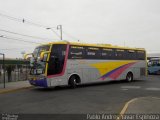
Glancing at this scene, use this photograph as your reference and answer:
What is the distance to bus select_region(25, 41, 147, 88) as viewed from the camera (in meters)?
18.5

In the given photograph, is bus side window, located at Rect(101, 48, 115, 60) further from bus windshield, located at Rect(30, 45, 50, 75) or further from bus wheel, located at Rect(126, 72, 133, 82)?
bus windshield, located at Rect(30, 45, 50, 75)

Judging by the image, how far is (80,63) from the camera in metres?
20.7

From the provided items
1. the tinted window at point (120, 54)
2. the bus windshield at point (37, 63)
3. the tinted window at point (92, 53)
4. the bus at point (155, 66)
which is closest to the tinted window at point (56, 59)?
the bus windshield at point (37, 63)

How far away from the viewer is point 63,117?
9.11 m

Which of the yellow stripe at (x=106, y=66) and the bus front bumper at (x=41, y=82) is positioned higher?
the yellow stripe at (x=106, y=66)

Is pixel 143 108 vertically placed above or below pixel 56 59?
below

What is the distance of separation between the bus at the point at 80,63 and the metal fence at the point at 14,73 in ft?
16.1

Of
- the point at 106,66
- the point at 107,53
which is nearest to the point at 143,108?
the point at 106,66

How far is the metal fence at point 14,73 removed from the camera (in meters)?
24.5

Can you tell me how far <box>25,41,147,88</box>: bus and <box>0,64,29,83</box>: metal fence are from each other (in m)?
4.90

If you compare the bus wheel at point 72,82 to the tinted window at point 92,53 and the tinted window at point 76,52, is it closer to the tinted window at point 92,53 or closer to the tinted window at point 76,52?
the tinted window at point 76,52

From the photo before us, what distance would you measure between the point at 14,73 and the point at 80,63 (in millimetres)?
8311

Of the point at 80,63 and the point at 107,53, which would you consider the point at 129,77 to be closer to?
the point at 107,53

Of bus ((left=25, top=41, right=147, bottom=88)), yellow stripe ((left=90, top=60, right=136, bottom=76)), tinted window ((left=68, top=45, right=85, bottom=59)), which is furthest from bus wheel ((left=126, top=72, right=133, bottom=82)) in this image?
tinted window ((left=68, top=45, right=85, bottom=59))
